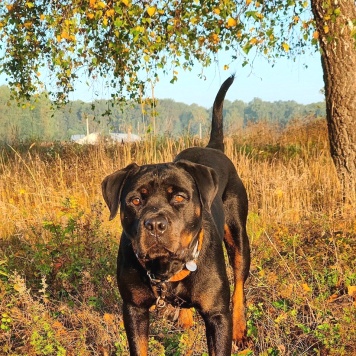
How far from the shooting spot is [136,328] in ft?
10.8

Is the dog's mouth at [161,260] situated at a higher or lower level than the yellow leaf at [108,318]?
higher

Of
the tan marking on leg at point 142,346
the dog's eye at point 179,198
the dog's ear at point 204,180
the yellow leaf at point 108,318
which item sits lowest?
the yellow leaf at point 108,318

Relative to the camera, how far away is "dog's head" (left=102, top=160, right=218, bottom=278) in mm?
3070

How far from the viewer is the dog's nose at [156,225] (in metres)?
3.03

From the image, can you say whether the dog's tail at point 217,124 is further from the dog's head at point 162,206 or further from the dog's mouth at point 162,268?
the dog's mouth at point 162,268

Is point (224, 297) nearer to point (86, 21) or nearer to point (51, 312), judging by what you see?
point (51, 312)

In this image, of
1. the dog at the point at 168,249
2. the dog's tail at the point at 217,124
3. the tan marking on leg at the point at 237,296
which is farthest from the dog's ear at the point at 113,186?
the dog's tail at the point at 217,124

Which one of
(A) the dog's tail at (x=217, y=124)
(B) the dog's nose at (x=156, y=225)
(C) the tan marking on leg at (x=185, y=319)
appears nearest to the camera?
(B) the dog's nose at (x=156, y=225)

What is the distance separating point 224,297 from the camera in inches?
130

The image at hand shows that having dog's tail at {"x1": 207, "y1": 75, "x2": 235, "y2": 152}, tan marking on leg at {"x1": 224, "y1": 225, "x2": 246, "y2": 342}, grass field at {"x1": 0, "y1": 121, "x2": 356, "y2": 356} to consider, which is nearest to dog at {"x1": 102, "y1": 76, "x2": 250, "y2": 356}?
grass field at {"x1": 0, "y1": 121, "x2": 356, "y2": 356}

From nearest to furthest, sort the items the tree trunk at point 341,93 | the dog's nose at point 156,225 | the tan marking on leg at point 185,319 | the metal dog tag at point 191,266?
the dog's nose at point 156,225
the metal dog tag at point 191,266
the tan marking on leg at point 185,319
the tree trunk at point 341,93

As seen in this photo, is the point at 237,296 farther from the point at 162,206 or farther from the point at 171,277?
the point at 162,206

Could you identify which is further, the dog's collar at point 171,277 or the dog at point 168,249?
the dog's collar at point 171,277

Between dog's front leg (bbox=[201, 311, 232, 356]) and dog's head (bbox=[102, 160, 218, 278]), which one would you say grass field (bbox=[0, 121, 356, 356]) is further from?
dog's head (bbox=[102, 160, 218, 278])
